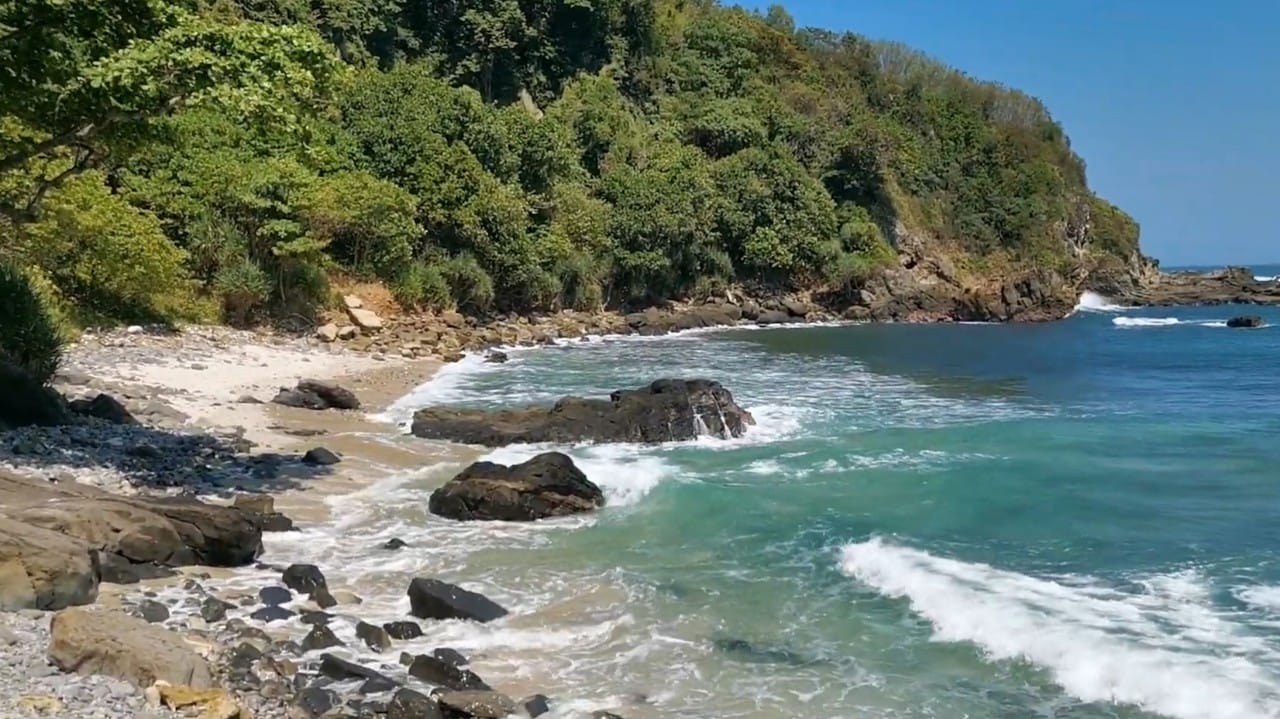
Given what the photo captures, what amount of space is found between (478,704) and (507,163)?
133 feet

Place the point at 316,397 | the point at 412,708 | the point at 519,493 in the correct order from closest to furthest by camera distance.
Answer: the point at 412,708 < the point at 519,493 < the point at 316,397

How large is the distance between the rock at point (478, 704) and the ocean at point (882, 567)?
0.45 metres

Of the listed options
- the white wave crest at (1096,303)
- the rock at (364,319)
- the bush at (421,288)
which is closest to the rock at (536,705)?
the rock at (364,319)

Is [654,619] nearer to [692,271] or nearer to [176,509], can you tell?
[176,509]

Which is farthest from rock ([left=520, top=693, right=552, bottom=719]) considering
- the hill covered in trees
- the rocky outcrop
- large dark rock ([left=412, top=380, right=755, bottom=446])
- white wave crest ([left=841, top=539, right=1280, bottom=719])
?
large dark rock ([left=412, top=380, right=755, bottom=446])

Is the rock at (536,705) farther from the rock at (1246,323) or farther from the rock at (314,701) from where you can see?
the rock at (1246,323)

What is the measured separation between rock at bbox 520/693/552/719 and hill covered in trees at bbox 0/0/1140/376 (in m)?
7.16

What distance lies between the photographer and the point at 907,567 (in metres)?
12.5

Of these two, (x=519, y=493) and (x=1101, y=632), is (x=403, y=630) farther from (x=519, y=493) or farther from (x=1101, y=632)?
(x=1101, y=632)

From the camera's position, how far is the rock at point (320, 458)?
16578 millimetres

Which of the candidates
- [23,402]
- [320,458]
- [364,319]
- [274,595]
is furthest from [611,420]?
[364,319]

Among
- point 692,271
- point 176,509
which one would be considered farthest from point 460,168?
point 176,509

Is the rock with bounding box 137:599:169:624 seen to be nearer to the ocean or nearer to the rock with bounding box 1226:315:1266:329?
the ocean

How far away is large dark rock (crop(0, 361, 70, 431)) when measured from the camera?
14.4 metres
